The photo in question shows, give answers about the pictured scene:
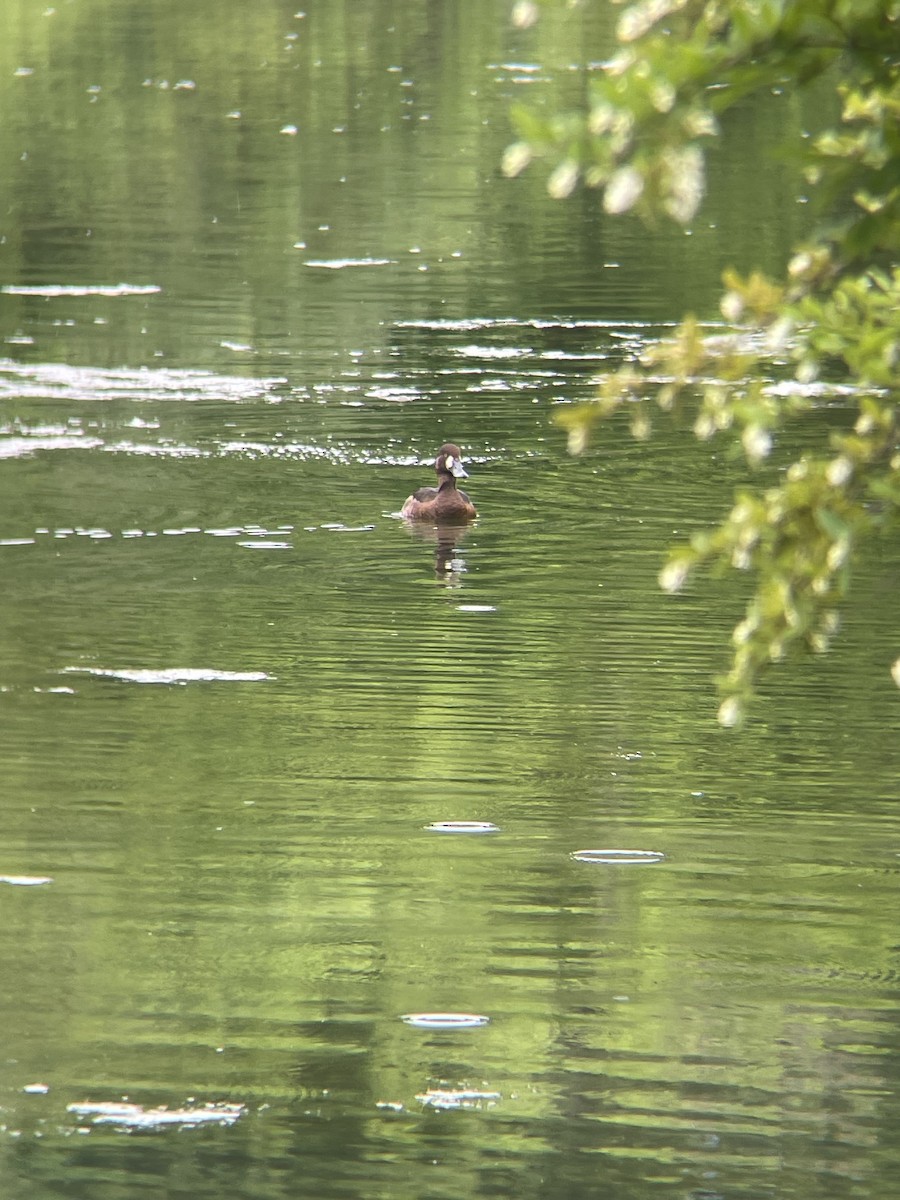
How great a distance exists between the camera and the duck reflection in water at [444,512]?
16.6 meters

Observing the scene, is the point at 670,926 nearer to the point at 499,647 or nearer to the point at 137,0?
the point at 499,647

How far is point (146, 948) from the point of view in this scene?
907cm

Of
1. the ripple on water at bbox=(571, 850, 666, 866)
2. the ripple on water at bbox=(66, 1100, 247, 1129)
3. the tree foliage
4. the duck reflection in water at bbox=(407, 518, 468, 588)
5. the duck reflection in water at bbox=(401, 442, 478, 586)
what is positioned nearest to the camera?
the tree foliage

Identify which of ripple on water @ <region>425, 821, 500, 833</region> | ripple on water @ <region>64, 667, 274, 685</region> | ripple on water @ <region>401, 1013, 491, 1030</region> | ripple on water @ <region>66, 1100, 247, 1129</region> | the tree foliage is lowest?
ripple on water @ <region>64, 667, 274, 685</region>

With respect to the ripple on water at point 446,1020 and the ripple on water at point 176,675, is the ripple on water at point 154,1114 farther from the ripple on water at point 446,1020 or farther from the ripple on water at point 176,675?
the ripple on water at point 176,675

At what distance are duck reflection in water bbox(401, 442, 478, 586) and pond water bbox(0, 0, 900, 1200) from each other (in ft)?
0.34

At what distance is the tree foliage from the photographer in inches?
181

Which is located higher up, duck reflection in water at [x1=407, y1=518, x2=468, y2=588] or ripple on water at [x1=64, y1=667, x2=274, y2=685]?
ripple on water at [x1=64, y1=667, x2=274, y2=685]

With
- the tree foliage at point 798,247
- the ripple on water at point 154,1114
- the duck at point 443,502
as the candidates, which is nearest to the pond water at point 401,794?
the ripple on water at point 154,1114

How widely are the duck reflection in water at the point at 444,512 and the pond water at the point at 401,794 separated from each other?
105mm

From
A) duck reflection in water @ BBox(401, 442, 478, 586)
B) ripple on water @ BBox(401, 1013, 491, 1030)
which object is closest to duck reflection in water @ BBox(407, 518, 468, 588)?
duck reflection in water @ BBox(401, 442, 478, 586)

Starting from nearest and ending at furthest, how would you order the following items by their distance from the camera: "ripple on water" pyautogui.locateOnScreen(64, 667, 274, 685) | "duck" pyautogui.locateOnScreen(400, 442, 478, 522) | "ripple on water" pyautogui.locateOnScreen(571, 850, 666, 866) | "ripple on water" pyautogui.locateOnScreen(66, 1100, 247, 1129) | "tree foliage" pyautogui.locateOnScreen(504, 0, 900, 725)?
"tree foliage" pyautogui.locateOnScreen(504, 0, 900, 725) < "ripple on water" pyautogui.locateOnScreen(66, 1100, 247, 1129) < "ripple on water" pyautogui.locateOnScreen(571, 850, 666, 866) < "ripple on water" pyautogui.locateOnScreen(64, 667, 274, 685) < "duck" pyautogui.locateOnScreen(400, 442, 478, 522)

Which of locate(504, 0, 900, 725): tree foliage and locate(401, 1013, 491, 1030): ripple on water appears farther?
locate(401, 1013, 491, 1030): ripple on water

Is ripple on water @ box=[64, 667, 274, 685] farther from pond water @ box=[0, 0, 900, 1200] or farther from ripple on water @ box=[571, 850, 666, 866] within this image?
ripple on water @ box=[571, 850, 666, 866]
